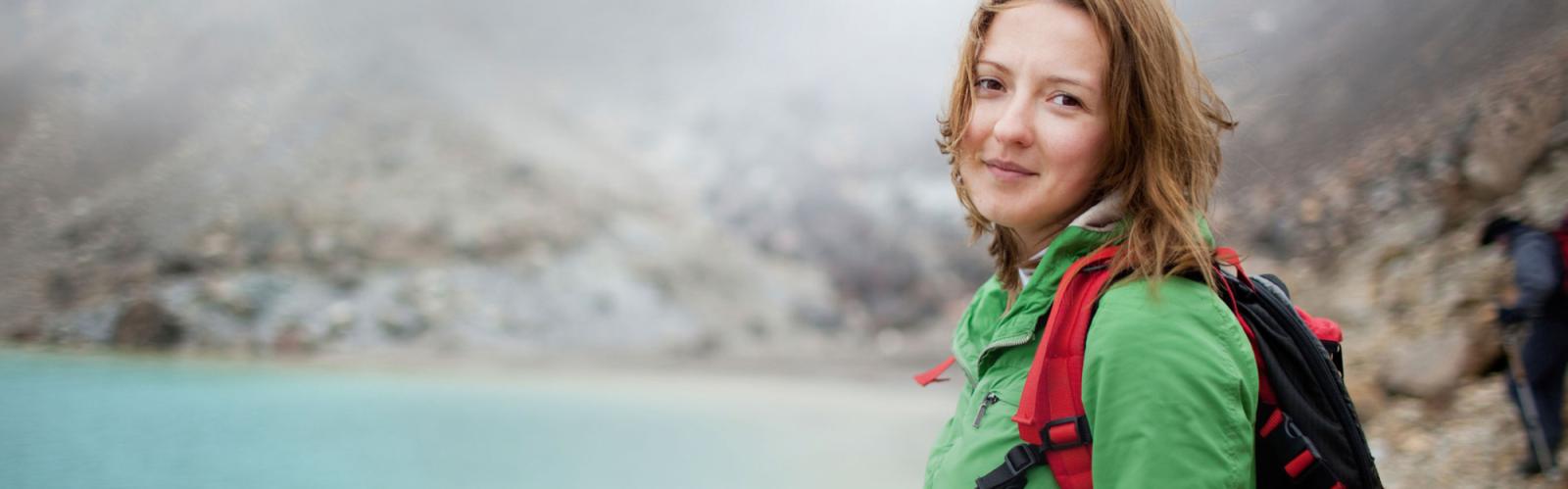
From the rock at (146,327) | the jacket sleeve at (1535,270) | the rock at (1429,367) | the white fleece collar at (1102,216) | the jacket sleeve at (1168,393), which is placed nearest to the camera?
the jacket sleeve at (1168,393)

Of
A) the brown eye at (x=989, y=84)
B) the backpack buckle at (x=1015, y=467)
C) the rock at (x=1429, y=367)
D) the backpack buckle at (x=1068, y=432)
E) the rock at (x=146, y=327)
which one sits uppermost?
the rock at (x=146, y=327)

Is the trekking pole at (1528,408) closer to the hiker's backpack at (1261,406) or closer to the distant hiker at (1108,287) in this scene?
the distant hiker at (1108,287)

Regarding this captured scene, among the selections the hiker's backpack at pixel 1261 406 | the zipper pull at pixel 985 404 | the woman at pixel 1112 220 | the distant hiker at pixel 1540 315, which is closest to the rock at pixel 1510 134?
the distant hiker at pixel 1540 315

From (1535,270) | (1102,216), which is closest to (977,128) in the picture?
(1102,216)

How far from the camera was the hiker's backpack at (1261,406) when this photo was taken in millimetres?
807

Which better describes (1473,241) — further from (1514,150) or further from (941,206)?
(941,206)

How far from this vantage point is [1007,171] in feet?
3.29

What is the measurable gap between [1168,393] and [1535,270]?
10.5ft

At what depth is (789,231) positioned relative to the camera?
12172 mm

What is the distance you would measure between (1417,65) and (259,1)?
11.7 meters

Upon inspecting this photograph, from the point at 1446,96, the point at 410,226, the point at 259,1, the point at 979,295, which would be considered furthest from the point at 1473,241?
the point at 259,1

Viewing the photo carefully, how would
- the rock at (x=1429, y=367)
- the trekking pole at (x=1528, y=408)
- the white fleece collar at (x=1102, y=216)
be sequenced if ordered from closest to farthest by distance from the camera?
the white fleece collar at (x=1102, y=216)
the trekking pole at (x=1528, y=408)
the rock at (x=1429, y=367)

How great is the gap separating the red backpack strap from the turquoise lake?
449cm

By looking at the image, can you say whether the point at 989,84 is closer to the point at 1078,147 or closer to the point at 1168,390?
the point at 1078,147
